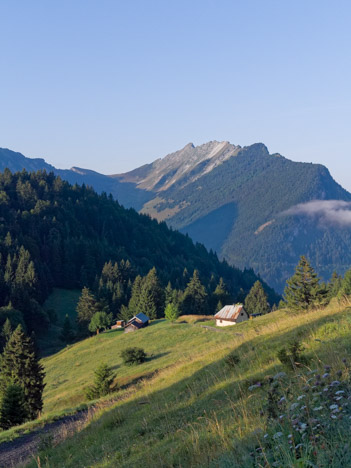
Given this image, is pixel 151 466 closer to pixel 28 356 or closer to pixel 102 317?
pixel 28 356

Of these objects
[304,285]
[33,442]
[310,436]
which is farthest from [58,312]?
[310,436]

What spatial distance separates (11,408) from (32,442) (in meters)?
10.9

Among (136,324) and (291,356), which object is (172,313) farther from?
(291,356)

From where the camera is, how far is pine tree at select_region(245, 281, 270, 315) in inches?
5256

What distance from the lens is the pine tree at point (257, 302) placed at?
133500 millimetres

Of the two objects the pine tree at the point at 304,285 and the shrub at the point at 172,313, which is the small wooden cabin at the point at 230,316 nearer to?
the pine tree at the point at 304,285

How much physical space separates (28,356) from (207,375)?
31.4 metres

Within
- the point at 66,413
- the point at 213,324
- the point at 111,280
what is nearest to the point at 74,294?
the point at 111,280

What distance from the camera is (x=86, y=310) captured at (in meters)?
106

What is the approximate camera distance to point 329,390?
6.76 m

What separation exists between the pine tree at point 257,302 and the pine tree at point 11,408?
365 feet

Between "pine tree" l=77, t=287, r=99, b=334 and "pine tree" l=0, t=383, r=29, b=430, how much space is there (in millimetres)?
75403

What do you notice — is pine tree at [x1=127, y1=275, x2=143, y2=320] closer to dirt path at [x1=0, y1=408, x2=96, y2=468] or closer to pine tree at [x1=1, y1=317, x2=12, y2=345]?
pine tree at [x1=1, y1=317, x2=12, y2=345]

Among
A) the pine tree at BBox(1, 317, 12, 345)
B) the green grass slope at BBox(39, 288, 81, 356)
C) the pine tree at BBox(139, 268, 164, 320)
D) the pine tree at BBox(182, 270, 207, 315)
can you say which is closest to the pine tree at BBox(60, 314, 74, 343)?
the green grass slope at BBox(39, 288, 81, 356)
